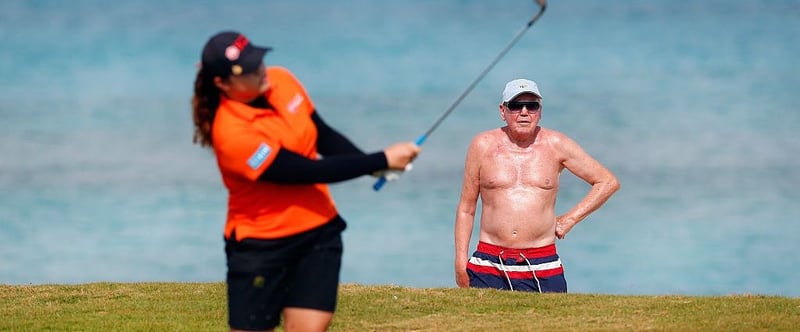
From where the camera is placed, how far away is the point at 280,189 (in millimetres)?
6738

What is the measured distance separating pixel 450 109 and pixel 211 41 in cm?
135

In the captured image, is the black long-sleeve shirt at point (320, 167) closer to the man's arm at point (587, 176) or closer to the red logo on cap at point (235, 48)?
the red logo on cap at point (235, 48)

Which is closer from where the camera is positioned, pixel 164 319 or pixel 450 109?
pixel 450 109

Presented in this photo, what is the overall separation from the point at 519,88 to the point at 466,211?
1.24 metres

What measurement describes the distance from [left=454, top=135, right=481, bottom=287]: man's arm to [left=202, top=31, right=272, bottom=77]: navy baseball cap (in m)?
5.49

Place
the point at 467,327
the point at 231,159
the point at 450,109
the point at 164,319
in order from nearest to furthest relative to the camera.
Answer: the point at 231,159
the point at 450,109
the point at 467,327
the point at 164,319

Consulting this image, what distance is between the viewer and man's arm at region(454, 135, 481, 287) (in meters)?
12.0

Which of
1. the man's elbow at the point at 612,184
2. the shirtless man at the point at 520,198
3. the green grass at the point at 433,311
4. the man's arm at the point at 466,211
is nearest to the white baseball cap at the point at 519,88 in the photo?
the shirtless man at the point at 520,198

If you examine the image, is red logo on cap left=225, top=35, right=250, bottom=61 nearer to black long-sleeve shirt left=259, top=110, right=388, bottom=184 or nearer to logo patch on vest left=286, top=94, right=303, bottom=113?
logo patch on vest left=286, top=94, right=303, bottom=113

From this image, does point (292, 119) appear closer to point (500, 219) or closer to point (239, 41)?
point (239, 41)

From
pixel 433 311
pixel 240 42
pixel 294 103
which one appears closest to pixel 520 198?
pixel 433 311

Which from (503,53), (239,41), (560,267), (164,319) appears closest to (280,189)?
(239,41)

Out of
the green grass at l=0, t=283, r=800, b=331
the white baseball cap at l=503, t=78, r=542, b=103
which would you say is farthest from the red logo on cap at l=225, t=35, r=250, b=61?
the white baseball cap at l=503, t=78, r=542, b=103

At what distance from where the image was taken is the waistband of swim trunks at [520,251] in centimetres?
1180
